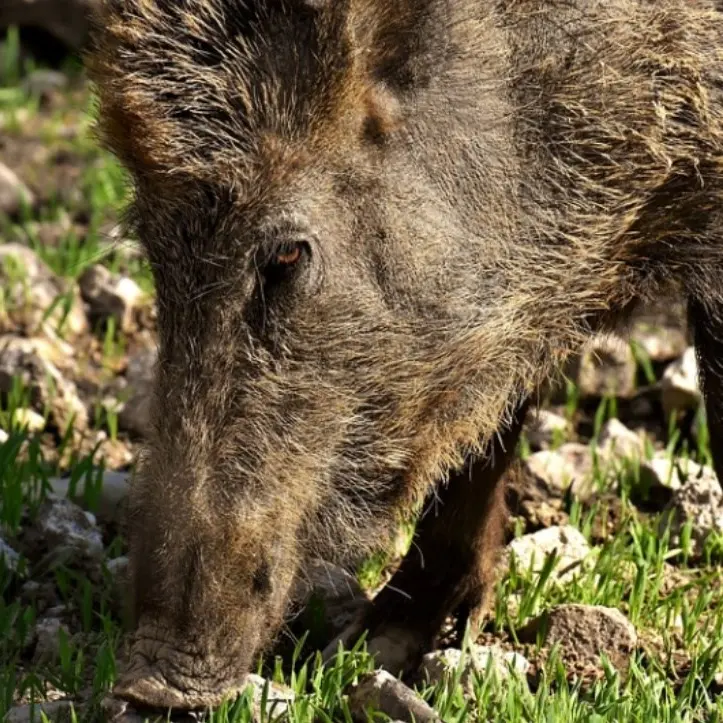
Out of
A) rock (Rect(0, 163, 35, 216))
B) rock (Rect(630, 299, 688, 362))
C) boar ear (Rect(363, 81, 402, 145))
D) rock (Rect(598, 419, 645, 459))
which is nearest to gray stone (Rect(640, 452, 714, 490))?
rock (Rect(598, 419, 645, 459))

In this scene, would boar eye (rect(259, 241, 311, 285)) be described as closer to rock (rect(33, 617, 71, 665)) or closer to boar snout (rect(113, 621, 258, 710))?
boar snout (rect(113, 621, 258, 710))

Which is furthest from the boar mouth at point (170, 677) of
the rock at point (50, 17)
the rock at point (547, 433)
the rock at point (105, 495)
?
the rock at point (50, 17)

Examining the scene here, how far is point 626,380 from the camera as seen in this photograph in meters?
6.07

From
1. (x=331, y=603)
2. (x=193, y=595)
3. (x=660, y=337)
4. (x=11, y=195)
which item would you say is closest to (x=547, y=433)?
(x=660, y=337)

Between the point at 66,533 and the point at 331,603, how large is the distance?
2.48 feet

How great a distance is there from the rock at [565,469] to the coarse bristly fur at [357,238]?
1.10 meters

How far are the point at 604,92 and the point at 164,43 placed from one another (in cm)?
104

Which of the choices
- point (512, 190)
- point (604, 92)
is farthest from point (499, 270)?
point (604, 92)

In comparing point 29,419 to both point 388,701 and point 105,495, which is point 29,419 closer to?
point 105,495

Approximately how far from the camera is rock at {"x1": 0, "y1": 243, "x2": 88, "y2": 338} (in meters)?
6.20

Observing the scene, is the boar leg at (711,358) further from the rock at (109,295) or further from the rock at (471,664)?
the rock at (109,295)

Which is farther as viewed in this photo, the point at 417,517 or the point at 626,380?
the point at 626,380

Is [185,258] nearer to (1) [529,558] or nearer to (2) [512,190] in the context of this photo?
(2) [512,190]

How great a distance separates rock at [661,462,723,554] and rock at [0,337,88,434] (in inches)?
75.5
